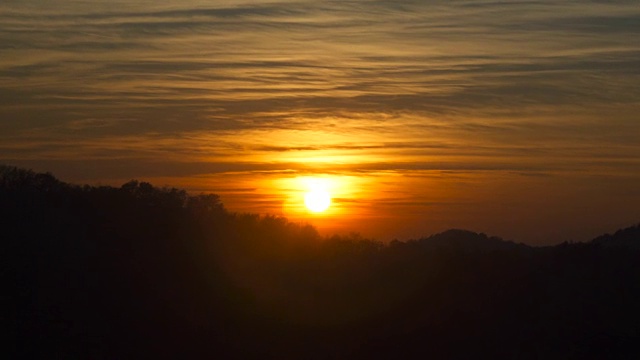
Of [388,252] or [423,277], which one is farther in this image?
[388,252]

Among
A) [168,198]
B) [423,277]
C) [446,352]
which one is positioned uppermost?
[168,198]

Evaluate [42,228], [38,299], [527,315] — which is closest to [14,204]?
[42,228]

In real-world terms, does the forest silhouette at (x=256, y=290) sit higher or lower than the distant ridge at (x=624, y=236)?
lower

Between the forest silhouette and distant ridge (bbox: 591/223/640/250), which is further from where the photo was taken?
distant ridge (bbox: 591/223/640/250)

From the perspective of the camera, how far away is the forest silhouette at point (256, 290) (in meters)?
30.1

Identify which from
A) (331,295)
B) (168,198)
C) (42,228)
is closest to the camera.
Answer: (42,228)

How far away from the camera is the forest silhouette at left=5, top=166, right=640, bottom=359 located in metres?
30.1

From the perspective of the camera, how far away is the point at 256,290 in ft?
111

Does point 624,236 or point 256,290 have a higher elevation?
point 624,236

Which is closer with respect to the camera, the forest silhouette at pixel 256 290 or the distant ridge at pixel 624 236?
the forest silhouette at pixel 256 290

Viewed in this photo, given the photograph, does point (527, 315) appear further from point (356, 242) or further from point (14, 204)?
point (14, 204)

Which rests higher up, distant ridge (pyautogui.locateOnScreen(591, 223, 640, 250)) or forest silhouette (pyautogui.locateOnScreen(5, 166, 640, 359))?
distant ridge (pyautogui.locateOnScreen(591, 223, 640, 250))

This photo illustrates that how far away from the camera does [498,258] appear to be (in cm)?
3975

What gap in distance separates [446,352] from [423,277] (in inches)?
164
